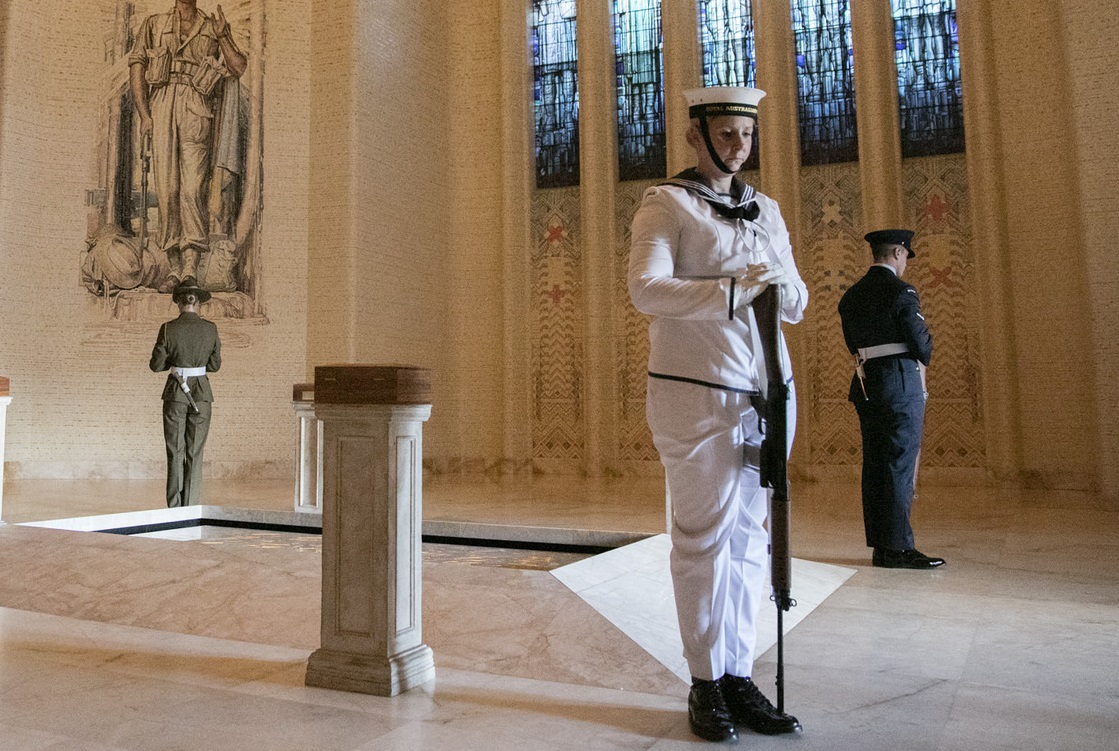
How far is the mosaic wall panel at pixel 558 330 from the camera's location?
1232cm

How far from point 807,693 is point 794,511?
17.3 ft

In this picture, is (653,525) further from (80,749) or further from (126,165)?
(126,165)

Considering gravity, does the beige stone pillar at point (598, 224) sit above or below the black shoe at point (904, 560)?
above

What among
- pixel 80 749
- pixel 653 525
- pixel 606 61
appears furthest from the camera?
pixel 606 61

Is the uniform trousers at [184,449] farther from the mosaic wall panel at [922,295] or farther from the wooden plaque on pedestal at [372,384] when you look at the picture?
the mosaic wall panel at [922,295]

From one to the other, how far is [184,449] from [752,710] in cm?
628

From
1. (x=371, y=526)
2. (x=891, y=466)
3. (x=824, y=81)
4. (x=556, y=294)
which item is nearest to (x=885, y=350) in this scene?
(x=891, y=466)

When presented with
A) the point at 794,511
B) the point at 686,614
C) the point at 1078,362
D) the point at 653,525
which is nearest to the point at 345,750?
the point at 686,614

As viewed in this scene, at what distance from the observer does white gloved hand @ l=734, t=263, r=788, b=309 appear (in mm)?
2365

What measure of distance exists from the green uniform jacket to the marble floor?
2.39 m

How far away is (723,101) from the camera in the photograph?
2.53 metres

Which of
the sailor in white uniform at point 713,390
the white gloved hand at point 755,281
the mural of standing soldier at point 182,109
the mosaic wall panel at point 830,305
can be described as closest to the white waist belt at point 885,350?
the sailor in white uniform at point 713,390

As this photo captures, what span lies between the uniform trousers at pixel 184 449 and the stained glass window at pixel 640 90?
7.26 meters

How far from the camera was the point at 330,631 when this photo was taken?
2889 millimetres
